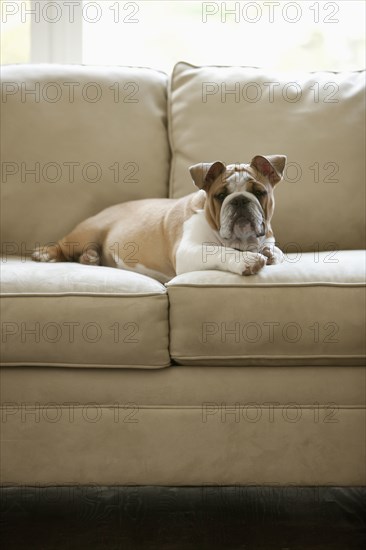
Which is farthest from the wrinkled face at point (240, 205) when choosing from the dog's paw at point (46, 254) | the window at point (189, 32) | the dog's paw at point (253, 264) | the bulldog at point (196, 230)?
the window at point (189, 32)

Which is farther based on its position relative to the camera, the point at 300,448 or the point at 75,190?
the point at 75,190

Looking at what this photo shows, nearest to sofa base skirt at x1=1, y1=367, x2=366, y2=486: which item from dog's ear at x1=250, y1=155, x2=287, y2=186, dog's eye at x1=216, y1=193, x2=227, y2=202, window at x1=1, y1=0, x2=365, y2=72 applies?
dog's eye at x1=216, y1=193, x2=227, y2=202

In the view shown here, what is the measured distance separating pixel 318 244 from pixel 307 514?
0.95 metres

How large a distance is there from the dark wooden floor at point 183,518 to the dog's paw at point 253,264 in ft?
2.19

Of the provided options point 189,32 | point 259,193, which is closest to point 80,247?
point 259,193

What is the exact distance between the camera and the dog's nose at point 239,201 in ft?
6.93

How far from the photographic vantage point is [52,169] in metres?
2.65

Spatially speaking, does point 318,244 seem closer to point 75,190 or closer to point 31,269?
point 75,190

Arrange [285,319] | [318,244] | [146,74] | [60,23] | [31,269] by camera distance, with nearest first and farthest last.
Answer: [285,319] < [31,269] < [318,244] < [146,74] < [60,23]

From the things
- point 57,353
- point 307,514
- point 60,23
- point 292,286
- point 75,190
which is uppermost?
point 60,23

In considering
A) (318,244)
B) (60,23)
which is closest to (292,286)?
(318,244)

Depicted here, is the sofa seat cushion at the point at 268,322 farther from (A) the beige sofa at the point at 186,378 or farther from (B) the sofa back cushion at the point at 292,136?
(B) the sofa back cushion at the point at 292,136

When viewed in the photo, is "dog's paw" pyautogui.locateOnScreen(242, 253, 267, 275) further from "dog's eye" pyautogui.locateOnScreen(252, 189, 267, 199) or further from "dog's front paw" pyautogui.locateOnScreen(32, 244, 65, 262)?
"dog's front paw" pyautogui.locateOnScreen(32, 244, 65, 262)

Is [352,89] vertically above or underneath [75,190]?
above
